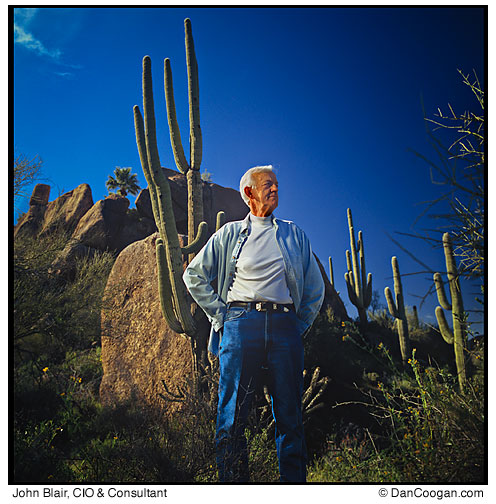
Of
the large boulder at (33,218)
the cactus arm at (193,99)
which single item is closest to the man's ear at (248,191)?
the cactus arm at (193,99)

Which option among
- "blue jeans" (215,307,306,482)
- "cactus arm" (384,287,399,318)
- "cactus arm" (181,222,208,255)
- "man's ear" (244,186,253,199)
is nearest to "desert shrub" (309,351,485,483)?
"blue jeans" (215,307,306,482)

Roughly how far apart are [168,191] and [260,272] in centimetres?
224

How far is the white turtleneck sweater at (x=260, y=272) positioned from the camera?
2.63 m

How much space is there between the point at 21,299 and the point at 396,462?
4.93 meters

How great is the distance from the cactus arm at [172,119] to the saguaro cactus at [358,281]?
4937 mm

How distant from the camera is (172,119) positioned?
470cm

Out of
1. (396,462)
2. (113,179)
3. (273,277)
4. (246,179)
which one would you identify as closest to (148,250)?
(246,179)

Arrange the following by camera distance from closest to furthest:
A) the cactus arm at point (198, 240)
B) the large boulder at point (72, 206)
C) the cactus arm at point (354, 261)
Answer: the cactus arm at point (198, 240) → the cactus arm at point (354, 261) → the large boulder at point (72, 206)

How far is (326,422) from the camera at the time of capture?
5.21 metres

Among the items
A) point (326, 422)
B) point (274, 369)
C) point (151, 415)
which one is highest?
point (274, 369)

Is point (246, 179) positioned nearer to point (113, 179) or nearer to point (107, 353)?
point (107, 353)

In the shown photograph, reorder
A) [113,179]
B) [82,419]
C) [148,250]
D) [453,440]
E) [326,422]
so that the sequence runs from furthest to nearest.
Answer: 1. [113,179]
2. [148,250]
3. [326,422]
4. [82,419]
5. [453,440]

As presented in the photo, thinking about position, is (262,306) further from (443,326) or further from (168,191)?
(443,326)

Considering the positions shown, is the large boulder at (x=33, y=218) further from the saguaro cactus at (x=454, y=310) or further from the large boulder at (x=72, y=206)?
the saguaro cactus at (x=454, y=310)
